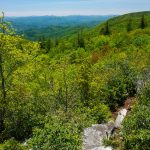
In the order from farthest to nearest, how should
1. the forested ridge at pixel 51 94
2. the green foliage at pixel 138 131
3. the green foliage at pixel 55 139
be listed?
the forested ridge at pixel 51 94 → the green foliage at pixel 138 131 → the green foliage at pixel 55 139

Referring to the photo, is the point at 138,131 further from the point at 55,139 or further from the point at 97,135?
the point at 55,139

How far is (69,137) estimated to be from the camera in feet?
83.0

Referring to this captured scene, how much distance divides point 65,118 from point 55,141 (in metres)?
7.48

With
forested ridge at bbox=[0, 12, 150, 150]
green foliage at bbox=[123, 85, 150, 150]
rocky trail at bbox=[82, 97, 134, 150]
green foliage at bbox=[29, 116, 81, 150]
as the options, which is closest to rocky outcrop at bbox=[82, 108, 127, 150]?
rocky trail at bbox=[82, 97, 134, 150]

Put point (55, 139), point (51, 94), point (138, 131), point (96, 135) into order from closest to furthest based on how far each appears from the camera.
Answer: point (55, 139)
point (138, 131)
point (96, 135)
point (51, 94)

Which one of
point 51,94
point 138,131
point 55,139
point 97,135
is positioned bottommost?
point 97,135

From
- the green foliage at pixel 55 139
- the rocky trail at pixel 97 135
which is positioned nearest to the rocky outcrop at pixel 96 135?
the rocky trail at pixel 97 135

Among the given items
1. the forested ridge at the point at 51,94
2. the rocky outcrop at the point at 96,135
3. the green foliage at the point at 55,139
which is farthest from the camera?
the forested ridge at the point at 51,94

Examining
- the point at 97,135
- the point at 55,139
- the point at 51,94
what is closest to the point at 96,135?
the point at 97,135

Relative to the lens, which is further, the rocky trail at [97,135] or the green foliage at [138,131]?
the rocky trail at [97,135]

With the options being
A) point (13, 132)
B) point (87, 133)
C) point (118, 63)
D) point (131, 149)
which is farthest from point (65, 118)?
point (118, 63)

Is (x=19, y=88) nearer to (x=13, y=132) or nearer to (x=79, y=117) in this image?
(x=13, y=132)

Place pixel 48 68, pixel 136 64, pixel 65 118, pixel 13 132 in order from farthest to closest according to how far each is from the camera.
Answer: pixel 136 64 → pixel 48 68 → pixel 13 132 → pixel 65 118

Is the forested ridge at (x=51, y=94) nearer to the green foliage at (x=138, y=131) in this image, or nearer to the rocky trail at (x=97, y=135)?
the green foliage at (x=138, y=131)
